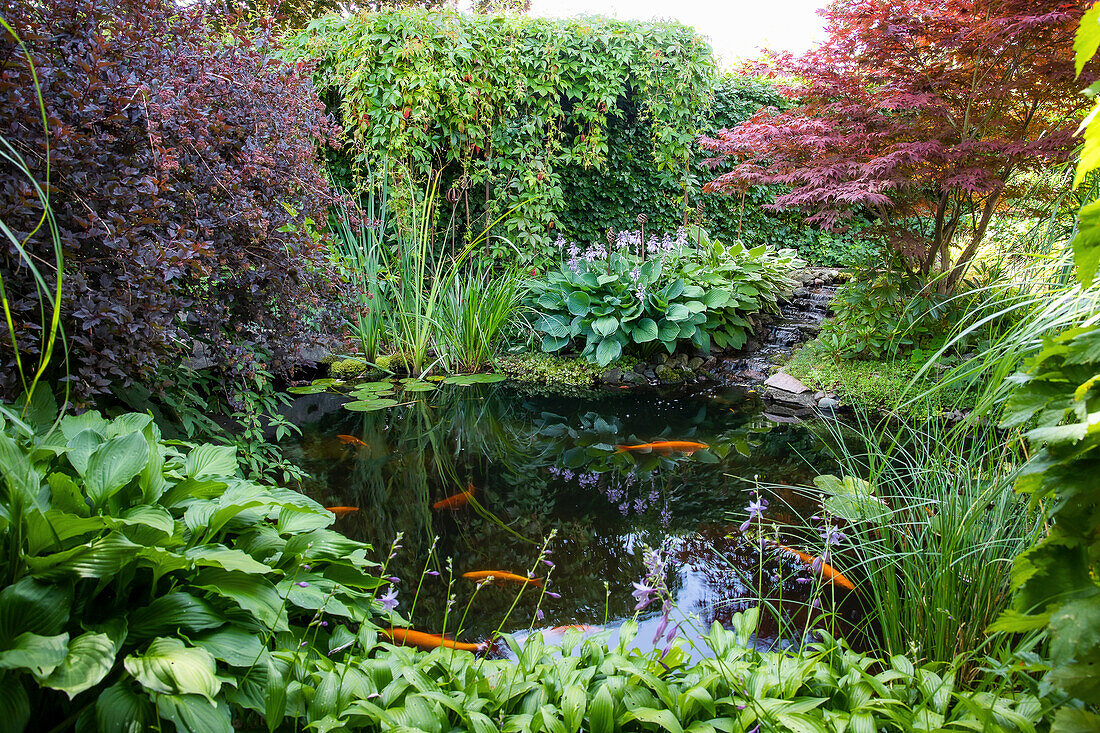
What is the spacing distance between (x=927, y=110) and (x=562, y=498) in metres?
3.94

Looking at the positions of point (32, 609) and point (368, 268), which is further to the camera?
point (368, 268)

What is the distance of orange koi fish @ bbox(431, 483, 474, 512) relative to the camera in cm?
285

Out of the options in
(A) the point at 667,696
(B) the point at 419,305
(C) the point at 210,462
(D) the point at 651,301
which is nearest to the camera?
(A) the point at 667,696

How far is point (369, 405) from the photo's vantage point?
4.40 m

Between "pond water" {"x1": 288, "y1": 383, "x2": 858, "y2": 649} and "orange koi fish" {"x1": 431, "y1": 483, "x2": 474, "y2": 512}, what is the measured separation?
0.01 m

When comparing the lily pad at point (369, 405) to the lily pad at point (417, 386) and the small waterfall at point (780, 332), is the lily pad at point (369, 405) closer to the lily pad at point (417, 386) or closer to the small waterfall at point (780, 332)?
the lily pad at point (417, 386)

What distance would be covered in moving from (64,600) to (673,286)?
5205 mm

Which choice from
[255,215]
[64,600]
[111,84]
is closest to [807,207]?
[255,215]

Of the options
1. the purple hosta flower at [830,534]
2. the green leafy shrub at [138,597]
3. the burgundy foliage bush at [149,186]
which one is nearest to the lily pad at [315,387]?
the burgundy foliage bush at [149,186]

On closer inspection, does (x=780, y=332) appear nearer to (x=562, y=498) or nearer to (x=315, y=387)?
(x=562, y=498)

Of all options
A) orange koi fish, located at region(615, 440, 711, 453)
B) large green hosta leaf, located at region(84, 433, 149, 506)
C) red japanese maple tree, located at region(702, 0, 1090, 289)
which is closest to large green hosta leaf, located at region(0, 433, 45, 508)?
large green hosta leaf, located at region(84, 433, 149, 506)

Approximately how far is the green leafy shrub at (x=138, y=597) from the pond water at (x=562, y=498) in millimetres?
334

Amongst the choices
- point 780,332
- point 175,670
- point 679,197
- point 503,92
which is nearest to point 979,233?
point 780,332

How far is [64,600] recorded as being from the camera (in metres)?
1.03
